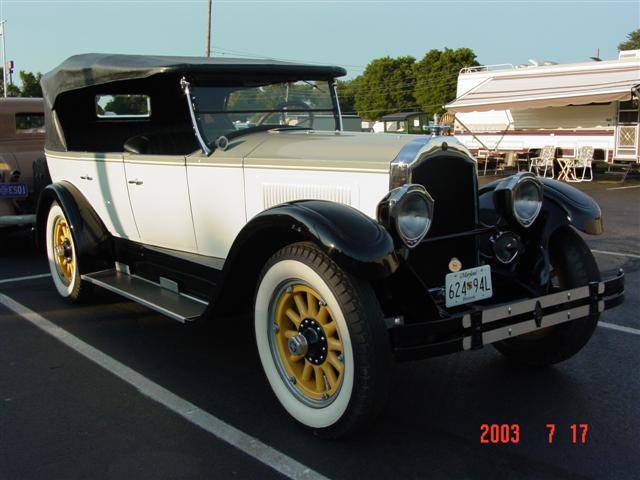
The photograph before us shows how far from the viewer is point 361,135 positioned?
404 centimetres

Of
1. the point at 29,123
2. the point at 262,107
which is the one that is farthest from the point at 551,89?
the point at 262,107

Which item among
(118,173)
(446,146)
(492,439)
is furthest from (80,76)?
(492,439)

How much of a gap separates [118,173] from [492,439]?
3171 millimetres

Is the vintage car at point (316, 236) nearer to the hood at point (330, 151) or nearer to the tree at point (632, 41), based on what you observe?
the hood at point (330, 151)

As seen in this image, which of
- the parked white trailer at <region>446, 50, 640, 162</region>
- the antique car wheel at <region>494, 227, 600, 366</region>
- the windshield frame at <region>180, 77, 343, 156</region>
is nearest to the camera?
the antique car wheel at <region>494, 227, 600, 366</region>

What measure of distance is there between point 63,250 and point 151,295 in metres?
1.58

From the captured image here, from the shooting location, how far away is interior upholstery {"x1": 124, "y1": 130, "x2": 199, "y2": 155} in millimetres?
4645

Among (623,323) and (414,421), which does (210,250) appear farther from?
(623,323)

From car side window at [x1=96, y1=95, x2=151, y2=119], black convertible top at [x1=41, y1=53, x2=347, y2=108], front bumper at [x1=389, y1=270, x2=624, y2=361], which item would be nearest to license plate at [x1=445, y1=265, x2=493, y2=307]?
front bumper at [x1=389, y1=270, x2=624, y2=361]

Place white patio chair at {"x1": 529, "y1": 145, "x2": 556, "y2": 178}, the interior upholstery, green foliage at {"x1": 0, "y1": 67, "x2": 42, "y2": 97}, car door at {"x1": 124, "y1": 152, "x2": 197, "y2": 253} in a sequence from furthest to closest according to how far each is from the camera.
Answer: green foliage at {"x1": 0, "y1": 67, "x2": 42, "y2": 97}, white patio chair at {"x1": 529, "y1": 145, "x2": 556, "y2": 178}, the interior upholstery, car door at {"x1": 124, "y1": 152, "x2": 197, "y2": 253}

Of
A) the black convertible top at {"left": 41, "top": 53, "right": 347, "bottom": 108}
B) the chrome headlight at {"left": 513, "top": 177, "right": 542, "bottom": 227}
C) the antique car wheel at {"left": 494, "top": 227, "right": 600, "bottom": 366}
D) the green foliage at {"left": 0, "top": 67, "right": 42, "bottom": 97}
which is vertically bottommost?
the antique car wheel at {"left": 494, "top": 227, "right": 600, "bottom": 366}

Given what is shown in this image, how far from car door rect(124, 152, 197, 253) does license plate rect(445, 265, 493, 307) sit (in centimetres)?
182

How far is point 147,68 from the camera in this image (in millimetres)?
4145

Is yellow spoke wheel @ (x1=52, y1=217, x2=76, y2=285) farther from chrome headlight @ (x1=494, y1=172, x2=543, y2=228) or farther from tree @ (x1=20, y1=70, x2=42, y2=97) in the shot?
tree @ (x1=20, y1=70, x2=42, y2=97)
